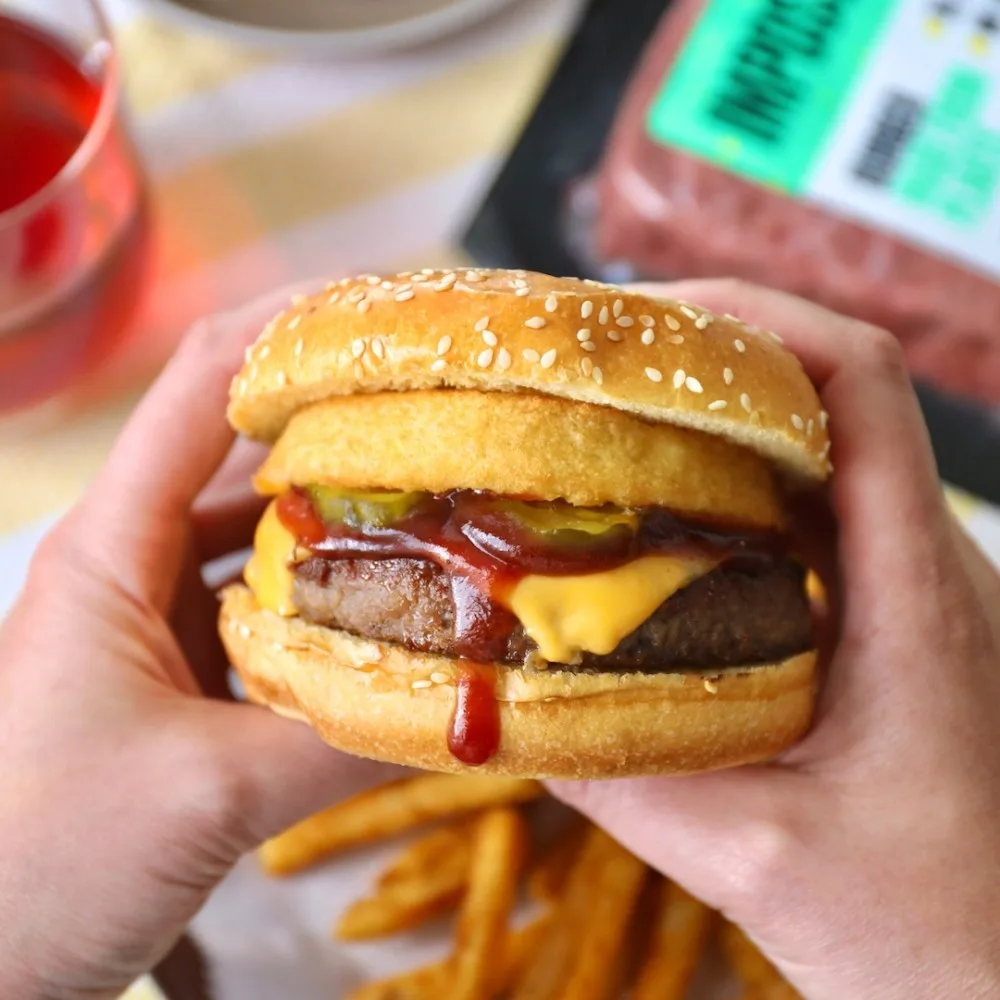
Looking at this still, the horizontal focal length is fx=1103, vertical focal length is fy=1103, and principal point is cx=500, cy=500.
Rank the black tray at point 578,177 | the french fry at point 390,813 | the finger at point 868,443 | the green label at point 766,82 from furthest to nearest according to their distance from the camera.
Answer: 1. the green label at point 766,82
2. the black tray at point 578,177
3. the french fry at point 390,813
4. the finger at point 868,443

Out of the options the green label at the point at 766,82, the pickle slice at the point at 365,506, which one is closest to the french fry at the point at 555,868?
the pickle slice at the point at 365,506

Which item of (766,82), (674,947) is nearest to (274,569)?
(674,947)

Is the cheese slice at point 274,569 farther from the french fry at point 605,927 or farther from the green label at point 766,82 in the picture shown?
the green label at point 766,82

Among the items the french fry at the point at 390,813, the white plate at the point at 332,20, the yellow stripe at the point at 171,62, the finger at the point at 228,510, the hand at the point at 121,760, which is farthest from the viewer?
the yellow stripe at the point at 171,62

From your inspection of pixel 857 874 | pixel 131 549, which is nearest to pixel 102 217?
pixel 131 549

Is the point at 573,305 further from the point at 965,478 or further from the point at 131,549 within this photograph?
the point at 965,478

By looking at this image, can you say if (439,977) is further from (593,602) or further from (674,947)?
(593,602)

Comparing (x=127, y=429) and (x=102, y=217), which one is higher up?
(x=102, y=217)
